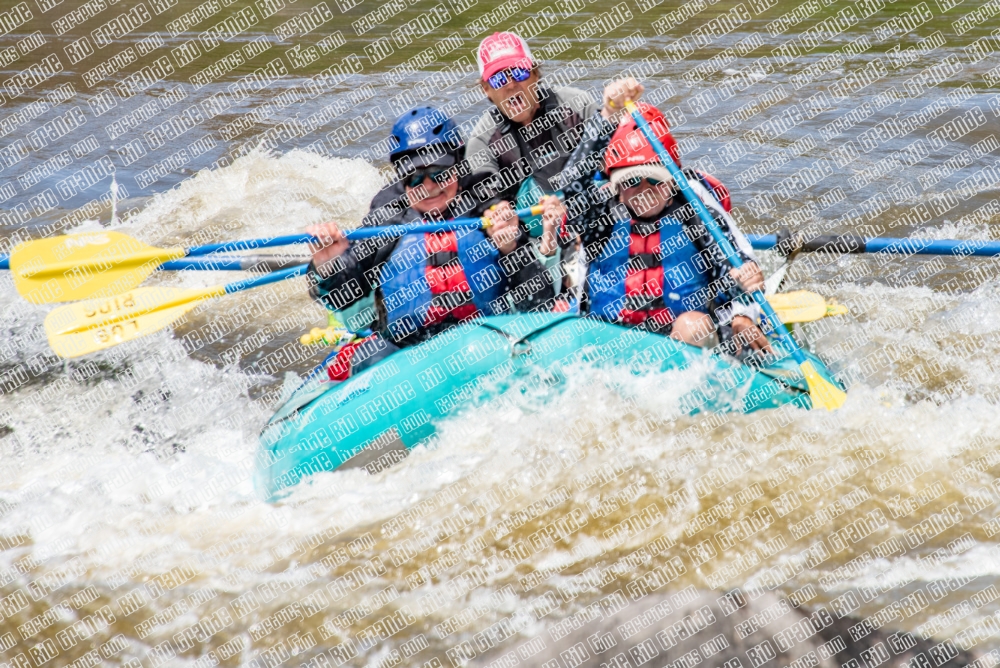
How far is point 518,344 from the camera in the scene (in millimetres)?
3436

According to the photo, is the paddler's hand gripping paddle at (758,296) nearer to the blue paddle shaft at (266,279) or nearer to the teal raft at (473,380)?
the teal raft at (473,380)

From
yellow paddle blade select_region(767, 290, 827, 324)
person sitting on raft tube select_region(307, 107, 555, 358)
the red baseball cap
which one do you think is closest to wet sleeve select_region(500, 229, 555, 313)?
person sitting on raft tube select_region(307, 107, 555, 358)

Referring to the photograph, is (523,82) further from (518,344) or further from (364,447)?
(364,447)

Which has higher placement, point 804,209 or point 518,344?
point 518,344

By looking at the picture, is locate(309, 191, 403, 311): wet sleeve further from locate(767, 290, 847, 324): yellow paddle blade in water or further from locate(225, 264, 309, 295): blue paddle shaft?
locate(767, 290, 847, 324): yellow paddle blade in water

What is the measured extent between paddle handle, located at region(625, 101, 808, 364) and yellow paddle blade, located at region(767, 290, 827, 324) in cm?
30

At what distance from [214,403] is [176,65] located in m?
7.36

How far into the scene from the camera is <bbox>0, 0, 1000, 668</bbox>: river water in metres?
3.17

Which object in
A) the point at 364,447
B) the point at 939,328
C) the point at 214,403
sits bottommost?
the point at 939,328

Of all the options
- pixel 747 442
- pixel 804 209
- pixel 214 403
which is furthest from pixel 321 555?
pixel 804 209

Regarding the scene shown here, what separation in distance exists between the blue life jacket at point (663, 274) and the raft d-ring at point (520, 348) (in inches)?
24.2

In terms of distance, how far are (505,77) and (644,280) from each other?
110 centimetres

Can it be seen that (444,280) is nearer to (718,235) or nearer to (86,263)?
(718,235)

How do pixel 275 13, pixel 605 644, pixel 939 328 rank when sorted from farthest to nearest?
1. pixel 275 13
2. pixel 939 328
3. pixel 605 644
